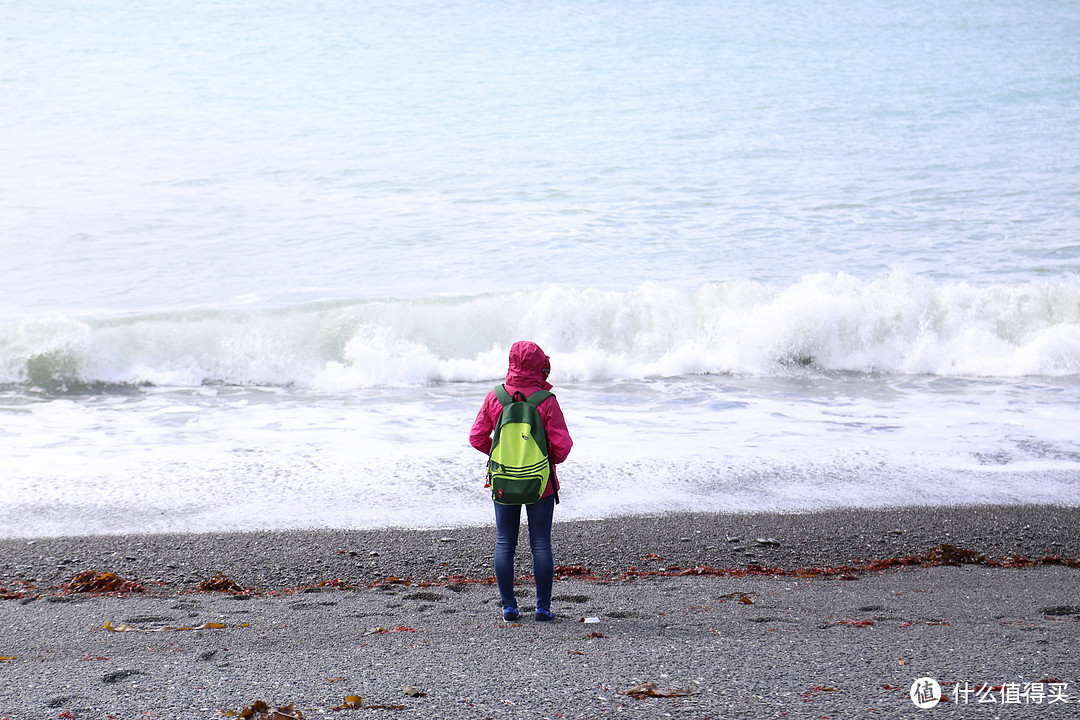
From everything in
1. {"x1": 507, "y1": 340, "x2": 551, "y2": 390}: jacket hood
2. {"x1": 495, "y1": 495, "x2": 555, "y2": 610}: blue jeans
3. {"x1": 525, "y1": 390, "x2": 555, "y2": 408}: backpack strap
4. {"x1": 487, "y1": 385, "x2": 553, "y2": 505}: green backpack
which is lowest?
{"x1": 495, "y1": 495, "x2": 555, "y2": 610}: blue jeans

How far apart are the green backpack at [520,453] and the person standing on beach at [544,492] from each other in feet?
0.17

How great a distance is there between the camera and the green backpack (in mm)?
4254

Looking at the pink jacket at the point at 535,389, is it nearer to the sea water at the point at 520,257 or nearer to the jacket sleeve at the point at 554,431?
the jacket sleeve at the point at 554,431

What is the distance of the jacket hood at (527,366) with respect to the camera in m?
4.31

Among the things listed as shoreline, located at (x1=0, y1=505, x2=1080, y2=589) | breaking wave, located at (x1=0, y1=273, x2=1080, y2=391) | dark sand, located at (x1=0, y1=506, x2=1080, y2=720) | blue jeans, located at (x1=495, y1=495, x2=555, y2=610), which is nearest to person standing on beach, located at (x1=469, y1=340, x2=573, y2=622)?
blue jeans, located at (x1=495, y1=495, x2=555, y2=610)

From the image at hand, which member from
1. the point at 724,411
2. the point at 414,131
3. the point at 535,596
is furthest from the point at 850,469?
the point at 414,131

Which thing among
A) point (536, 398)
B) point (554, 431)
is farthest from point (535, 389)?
point (554, 431)

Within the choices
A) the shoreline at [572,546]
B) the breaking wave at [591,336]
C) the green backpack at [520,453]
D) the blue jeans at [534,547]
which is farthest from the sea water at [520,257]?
the green backpack at [520,453]

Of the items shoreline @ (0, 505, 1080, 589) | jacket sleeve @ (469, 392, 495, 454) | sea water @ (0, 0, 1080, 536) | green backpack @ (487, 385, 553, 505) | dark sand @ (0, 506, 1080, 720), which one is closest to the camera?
dark sand @ (0, 506, 1080, 720)

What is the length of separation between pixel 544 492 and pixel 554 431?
12.4 inches

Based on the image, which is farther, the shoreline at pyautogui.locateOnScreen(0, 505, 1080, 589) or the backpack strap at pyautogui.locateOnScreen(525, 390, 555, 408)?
the shoreline at pyautogui.locateOnScreen(0, 505, 1080, 589)

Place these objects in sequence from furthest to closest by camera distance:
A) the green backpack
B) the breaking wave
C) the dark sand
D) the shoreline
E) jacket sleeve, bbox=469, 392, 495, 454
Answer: the breaking wave → the shoreline → jacket sleeve, bbox=469, 392, 495, 454 → the green backpack → the dark sand

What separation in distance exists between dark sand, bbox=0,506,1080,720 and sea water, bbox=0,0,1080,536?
2.20 ft

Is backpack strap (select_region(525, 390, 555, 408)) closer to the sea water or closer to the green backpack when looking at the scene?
the green backpack
